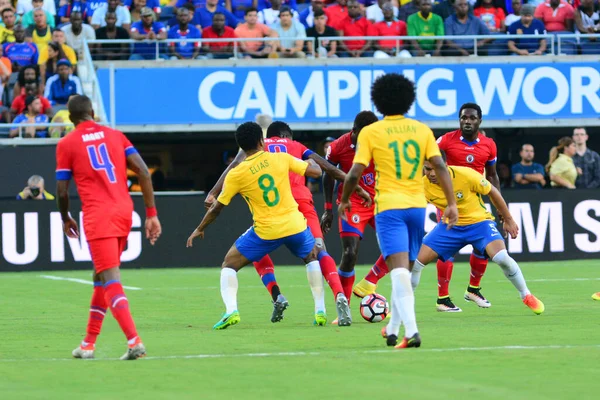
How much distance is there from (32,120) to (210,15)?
4.63 metres

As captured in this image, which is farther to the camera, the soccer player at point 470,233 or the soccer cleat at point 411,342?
the soccer player at point 470,233

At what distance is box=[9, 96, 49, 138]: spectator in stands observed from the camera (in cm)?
2427

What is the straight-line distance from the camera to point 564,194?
2303 centimetres

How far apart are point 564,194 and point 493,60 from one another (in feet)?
13.1

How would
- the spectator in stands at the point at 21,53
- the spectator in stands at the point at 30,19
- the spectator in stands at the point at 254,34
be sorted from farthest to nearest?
the spectator in stands at the point at 30,19
the spectator in stands at the point at 254,34
the spectator in stands at the point at 21,53

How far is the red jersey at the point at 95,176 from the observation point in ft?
30.0

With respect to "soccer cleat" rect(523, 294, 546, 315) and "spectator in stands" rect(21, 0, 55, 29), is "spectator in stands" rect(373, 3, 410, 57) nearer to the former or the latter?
"spectator in stands" rect(21, 0, 55, 29)

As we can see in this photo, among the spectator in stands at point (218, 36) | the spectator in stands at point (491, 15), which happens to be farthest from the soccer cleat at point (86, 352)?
the spectator in stands at point (491, 15)

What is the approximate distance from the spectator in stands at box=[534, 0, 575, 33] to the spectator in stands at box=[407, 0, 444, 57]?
8.53ft

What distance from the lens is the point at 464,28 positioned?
25922 millimetres

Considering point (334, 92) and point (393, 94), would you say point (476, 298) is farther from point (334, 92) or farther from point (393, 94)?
point (334, 92)

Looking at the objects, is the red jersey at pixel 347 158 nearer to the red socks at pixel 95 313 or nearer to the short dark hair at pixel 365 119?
the short dark hair at pixel 365 119

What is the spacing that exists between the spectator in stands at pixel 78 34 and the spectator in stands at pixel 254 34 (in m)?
3.15

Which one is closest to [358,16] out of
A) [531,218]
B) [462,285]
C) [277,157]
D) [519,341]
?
[531,218]
